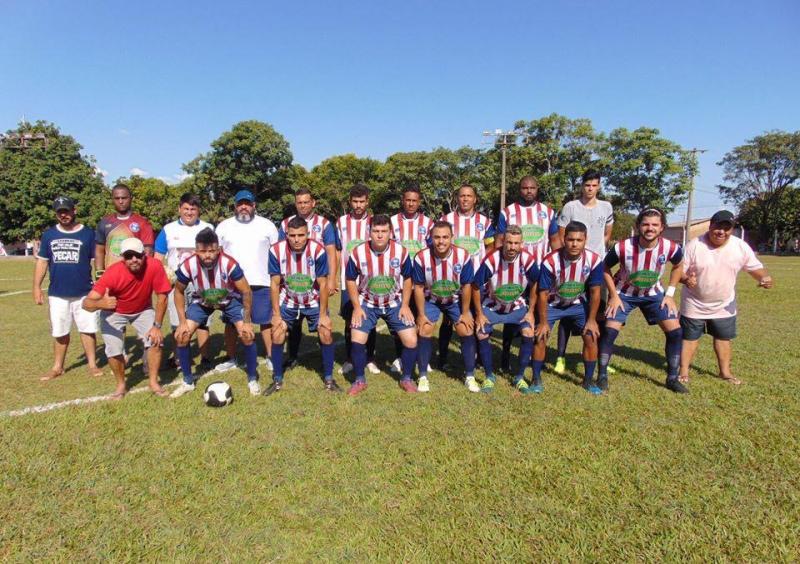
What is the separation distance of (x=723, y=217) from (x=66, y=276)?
24.2ft

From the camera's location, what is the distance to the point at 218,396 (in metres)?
4.46

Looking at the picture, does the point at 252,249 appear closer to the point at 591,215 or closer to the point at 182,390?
the point at 182,390

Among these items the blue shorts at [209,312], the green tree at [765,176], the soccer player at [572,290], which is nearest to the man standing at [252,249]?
the blue shorts at [209,312]

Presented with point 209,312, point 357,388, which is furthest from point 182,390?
point 357,388

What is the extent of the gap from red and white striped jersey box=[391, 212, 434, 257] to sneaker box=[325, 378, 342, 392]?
182 cm

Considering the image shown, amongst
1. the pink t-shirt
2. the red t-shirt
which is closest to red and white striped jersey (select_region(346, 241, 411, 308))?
the red t-shirt

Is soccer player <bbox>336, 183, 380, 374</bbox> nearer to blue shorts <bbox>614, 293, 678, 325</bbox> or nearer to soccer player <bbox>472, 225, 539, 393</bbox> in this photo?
soccer player <bbox>472, 225, 539, 393</bbox>

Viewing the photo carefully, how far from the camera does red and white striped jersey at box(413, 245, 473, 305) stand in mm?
4906

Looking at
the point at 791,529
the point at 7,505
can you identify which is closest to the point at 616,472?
the point at 791,529

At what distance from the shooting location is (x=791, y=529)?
258 centimetres

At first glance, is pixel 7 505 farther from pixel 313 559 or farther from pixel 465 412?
pixel 465 412

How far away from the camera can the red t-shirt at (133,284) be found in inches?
179

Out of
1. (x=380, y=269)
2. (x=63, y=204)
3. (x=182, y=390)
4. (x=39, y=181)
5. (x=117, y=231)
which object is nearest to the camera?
(x=182, y=390)

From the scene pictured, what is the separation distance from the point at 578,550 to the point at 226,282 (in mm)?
4009
